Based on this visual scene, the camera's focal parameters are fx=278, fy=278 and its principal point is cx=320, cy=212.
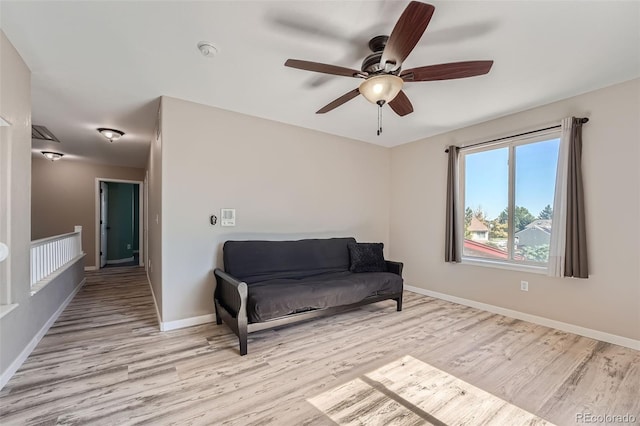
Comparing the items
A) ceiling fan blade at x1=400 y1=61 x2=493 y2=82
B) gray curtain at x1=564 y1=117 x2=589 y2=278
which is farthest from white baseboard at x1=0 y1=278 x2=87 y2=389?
gray curtain at x1=564 y1=117 x2=589 y2=278

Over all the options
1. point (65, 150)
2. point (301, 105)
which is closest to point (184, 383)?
point (301, 105)

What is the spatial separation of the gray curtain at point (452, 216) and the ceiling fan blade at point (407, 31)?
2.62 m

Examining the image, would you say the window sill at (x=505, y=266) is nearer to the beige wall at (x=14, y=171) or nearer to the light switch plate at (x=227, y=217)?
the light switch plate at (x=227, y=217)

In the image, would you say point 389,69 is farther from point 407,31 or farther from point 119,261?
point 119,261

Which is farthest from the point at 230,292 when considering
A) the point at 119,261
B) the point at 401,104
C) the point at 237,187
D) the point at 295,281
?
the point at 119,261

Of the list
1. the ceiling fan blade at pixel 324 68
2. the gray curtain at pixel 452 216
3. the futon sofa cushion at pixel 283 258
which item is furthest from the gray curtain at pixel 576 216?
the ceiling fan blade at pixel 324 68

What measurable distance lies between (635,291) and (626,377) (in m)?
0.96

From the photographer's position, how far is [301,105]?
10.6 ft

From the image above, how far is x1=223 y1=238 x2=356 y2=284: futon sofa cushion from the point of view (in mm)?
3189

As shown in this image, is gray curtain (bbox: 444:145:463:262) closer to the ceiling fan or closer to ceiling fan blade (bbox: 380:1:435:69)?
the ceiling fan

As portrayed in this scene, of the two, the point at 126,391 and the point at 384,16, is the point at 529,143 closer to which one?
the point at 384,16

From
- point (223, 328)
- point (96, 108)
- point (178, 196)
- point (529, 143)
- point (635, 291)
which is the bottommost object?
point (223, 328)

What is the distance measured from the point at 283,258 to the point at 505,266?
284cm

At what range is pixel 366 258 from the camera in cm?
388
